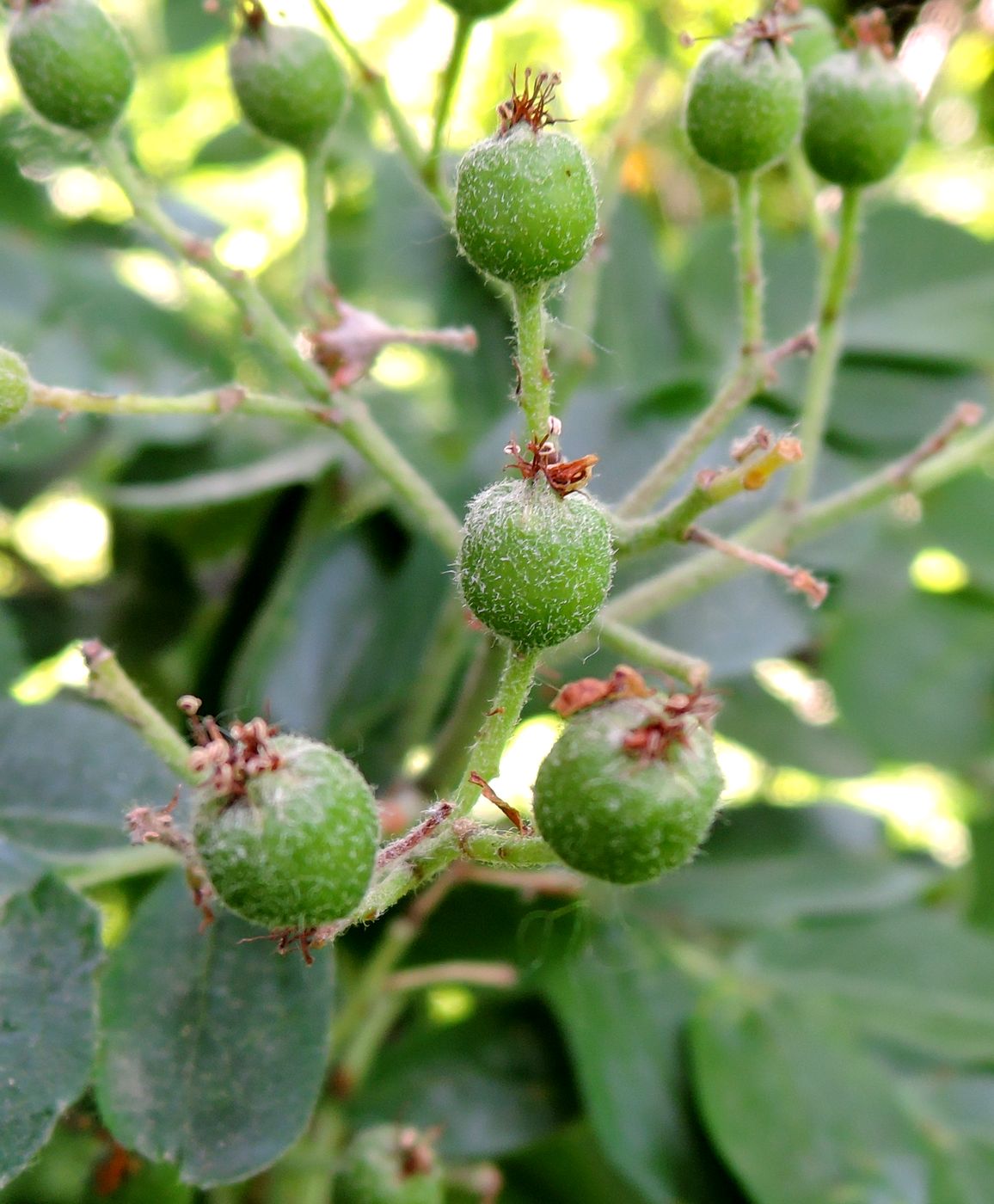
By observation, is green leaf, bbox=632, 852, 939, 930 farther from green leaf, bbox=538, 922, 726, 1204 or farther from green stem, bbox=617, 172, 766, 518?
green stem, bbox=617, 172, 766, 518

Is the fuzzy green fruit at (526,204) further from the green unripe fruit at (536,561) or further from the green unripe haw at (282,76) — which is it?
the green unripe haw at (282,76)

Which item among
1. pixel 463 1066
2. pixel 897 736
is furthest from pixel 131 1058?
pixel 897 736

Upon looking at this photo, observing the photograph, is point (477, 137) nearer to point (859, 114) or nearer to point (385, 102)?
point (385, 102)

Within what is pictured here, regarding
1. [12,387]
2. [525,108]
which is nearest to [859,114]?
[525,108]

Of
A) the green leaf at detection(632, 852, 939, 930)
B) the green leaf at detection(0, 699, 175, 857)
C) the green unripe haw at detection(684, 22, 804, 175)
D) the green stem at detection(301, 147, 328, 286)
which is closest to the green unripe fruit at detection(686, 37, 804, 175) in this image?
the green unripe haw at detection(684, 22, 804, 175)

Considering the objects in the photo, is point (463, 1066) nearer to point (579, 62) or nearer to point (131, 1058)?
point (131, 1058)

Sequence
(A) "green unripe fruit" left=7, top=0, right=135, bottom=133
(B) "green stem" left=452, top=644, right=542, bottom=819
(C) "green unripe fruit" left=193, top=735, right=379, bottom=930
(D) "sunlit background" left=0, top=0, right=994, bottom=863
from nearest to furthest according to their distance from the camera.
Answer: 1. (C) "green unripe fruit" left=193, top=735, right=379, bottom=930
2. (B) "green stem" left=452, top=644, right=542, bottom=819
3. (A) "green unripe fruit" left=7, top=0, right=135, bottom=133
4. (D) "sunlit background" left=0, top=0, right=994, bottom=863
